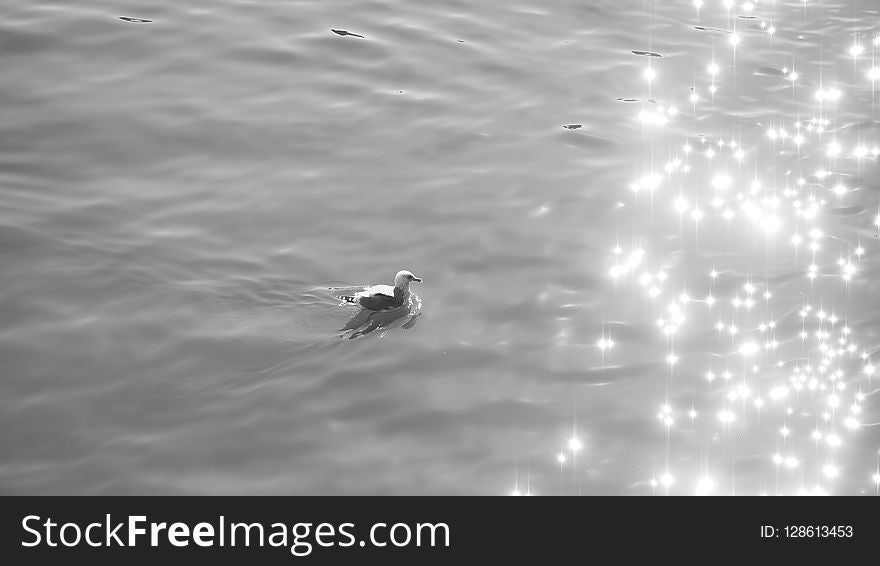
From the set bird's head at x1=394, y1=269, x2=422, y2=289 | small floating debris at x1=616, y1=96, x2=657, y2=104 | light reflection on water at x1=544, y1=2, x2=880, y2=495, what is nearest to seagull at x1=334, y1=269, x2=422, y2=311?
bird's head at x1=394, y1=269, x2=422, y2=289

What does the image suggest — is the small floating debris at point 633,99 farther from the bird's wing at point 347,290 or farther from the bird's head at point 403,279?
the bird's wing at point 347,290

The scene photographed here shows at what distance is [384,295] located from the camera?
1319 centimetres

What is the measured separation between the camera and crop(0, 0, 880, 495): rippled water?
444 inches

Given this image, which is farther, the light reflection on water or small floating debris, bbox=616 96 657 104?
small floating debris, bbox=616 96 657 104

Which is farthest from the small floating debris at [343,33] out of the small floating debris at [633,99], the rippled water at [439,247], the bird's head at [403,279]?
the bird's head at [403,279]

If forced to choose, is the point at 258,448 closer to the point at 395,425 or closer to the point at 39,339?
the point at 395,425

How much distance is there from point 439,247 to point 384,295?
1.79 m

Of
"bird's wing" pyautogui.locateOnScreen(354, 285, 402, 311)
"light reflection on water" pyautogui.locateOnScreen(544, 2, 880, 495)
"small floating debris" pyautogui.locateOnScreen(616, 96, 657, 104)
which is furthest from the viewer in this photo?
"small floating debris" pyautogui.locateOnScreen(616, 96, 657, 104)

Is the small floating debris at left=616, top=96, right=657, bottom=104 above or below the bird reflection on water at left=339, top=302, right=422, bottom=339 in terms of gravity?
above

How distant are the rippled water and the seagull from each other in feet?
1.01

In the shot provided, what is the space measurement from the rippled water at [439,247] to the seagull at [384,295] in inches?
12.1

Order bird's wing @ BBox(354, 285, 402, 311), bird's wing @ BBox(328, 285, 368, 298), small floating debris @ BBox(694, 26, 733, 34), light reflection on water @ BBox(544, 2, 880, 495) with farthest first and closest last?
small floating debris @ BBox(694, 26, 733, 34), bird's wing @ BBox(328, 285, 368, 298), bird's wing @ BBox(354, 285, 402, 311), light reflection on water @ BBox(544, 2, 880, 495)

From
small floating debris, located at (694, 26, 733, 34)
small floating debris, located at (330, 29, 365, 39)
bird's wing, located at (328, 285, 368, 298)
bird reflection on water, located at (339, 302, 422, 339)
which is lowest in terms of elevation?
bird reflection on water, located at (339, 302, 422, 339)

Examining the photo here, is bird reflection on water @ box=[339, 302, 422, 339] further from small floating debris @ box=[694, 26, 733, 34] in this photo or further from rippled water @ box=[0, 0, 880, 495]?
small floating debris @ box=[694, 26, 733, 34]
